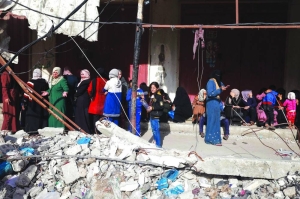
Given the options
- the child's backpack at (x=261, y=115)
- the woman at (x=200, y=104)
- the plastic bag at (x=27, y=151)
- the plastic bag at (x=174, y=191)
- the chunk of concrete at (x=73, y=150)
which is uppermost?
the woman at (x=200, y=104)

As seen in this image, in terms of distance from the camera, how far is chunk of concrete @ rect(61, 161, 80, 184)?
5.56 m

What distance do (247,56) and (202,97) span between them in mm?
2378

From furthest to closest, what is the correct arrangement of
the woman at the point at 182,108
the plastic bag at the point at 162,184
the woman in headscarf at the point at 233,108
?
the woman at the point at 182,108
the woman in headscarf at the point at 233,108
the plastic bag at the point at 162,184

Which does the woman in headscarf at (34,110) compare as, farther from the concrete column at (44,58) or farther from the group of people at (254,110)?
the group of people at (254,110)

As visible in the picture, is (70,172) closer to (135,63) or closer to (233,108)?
(135,63)

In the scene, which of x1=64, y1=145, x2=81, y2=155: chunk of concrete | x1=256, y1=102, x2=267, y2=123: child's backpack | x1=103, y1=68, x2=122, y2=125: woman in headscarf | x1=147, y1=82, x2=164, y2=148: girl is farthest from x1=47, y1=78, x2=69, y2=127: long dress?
x1=256, y1=102, x2=267, y2=123: child's backpack

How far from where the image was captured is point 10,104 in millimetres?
7840

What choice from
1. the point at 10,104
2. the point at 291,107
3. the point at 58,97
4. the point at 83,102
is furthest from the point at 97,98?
the point at 291,107

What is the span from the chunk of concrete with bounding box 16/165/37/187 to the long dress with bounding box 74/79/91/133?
205 cm

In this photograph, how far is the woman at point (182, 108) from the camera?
8.71 meters

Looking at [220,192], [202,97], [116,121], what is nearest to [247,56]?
[202,97]

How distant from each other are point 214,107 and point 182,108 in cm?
172

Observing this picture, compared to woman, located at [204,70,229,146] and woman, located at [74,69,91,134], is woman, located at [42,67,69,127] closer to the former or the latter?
woman, located at [74,69,91,134]

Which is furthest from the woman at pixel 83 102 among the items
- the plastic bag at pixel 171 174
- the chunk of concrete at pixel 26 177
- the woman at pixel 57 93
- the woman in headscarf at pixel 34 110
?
the plastic bag at pixel 171 174
